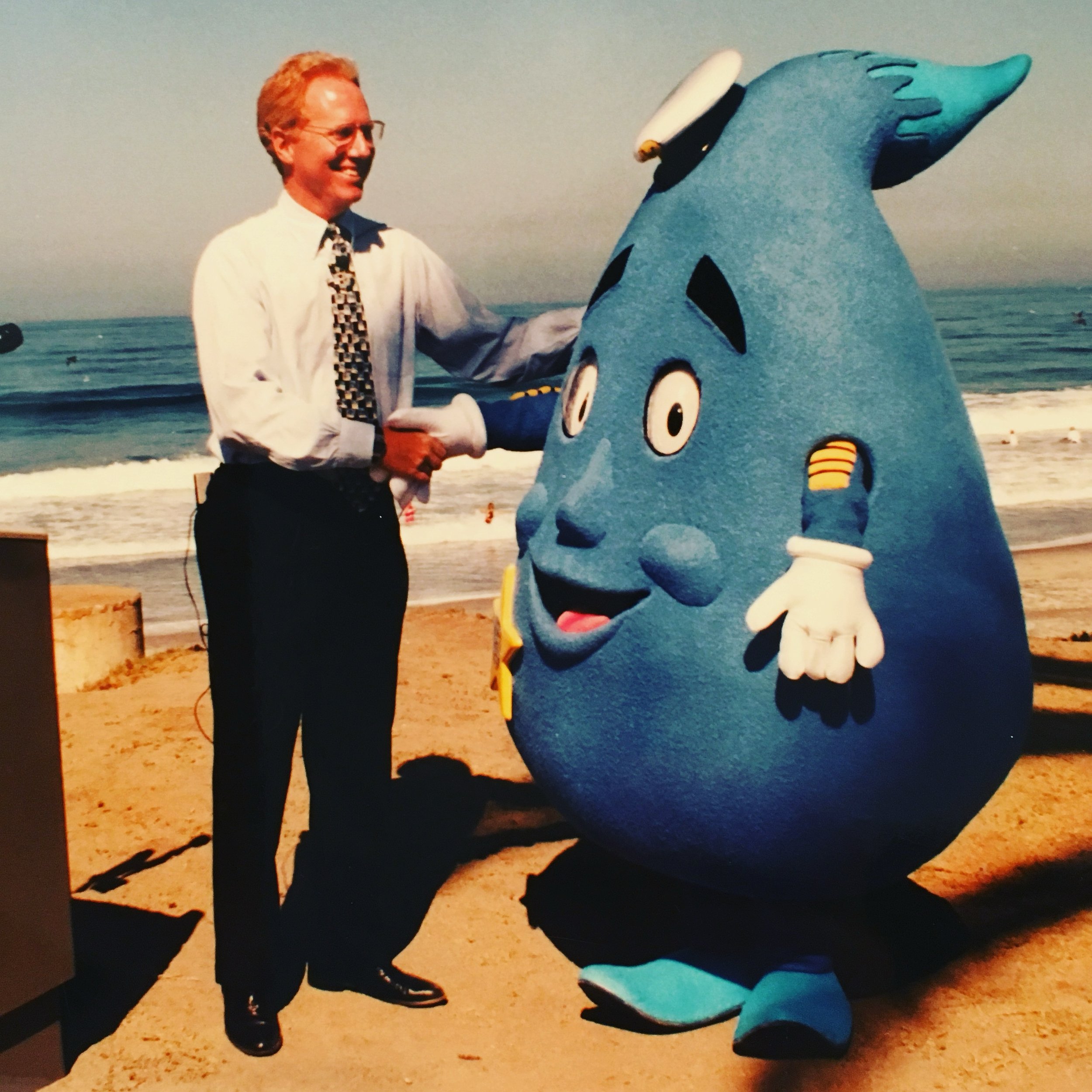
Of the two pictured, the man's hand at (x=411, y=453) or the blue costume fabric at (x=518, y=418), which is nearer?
the man's hand at (x=411, y=453)

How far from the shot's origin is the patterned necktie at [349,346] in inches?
108

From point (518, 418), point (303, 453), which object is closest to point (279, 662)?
point (303, 453)

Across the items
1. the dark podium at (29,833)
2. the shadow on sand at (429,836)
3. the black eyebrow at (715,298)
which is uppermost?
the black eyebrow at (715,298)

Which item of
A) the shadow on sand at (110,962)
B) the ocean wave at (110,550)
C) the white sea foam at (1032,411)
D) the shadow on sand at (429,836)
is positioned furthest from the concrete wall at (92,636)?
the white sea foam at (1032,411)

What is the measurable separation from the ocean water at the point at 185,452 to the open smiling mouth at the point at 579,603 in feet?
7.67

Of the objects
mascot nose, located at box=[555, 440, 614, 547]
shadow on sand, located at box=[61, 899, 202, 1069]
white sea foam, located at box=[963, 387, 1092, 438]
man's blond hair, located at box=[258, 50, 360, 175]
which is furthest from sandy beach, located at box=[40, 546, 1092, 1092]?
white sea foam, located at box=[963, 387, 1092, 438]

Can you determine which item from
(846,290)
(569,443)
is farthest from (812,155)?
(569,443)

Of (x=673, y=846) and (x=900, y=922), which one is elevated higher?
(x=673, y=846)

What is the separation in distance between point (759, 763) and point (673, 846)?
27cm

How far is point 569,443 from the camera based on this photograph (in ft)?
8.64

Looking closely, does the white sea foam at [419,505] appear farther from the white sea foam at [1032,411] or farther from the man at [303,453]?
the man at [303,453]

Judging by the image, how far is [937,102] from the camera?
8.16ft

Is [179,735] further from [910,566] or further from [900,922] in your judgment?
[910,566]

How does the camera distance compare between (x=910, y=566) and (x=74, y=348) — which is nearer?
(x=910, y=566)
